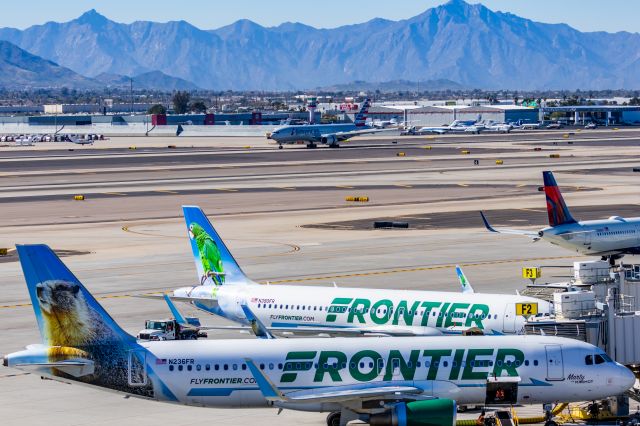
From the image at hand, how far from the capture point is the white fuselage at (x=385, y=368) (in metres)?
36.7

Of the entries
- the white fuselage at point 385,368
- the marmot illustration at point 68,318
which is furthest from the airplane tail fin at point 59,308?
the white fuselage at point 385,368

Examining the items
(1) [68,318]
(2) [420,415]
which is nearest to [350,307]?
(2) [420,415]

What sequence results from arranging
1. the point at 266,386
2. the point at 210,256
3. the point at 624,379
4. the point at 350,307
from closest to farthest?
the point at 266,386 → the point at 624,379 → the point at 350,307 → the point at 210,256

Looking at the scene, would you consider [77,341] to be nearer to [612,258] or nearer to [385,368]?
[385,368]

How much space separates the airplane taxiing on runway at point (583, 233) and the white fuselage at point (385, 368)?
40.0 meters

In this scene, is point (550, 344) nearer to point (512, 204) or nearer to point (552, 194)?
point (552, 194)

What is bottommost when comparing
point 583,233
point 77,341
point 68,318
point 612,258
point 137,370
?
point 612,258

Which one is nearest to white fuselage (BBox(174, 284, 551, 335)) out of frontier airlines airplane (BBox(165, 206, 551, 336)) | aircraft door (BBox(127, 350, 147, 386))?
frontier airlines airplane (BBox(165, 206, 551, 336))

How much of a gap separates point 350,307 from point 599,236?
33247 millimetres

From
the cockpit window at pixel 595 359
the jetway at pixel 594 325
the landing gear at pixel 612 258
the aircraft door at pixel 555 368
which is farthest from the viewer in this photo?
the landing gear at pixel 612 258

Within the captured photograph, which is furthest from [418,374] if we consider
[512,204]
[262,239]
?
[512,204]

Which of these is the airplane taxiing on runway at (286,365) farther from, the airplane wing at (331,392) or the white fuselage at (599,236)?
the white fuselage at (599,236)

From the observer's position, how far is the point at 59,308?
3691 cm

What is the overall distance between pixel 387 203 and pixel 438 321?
8215cm
